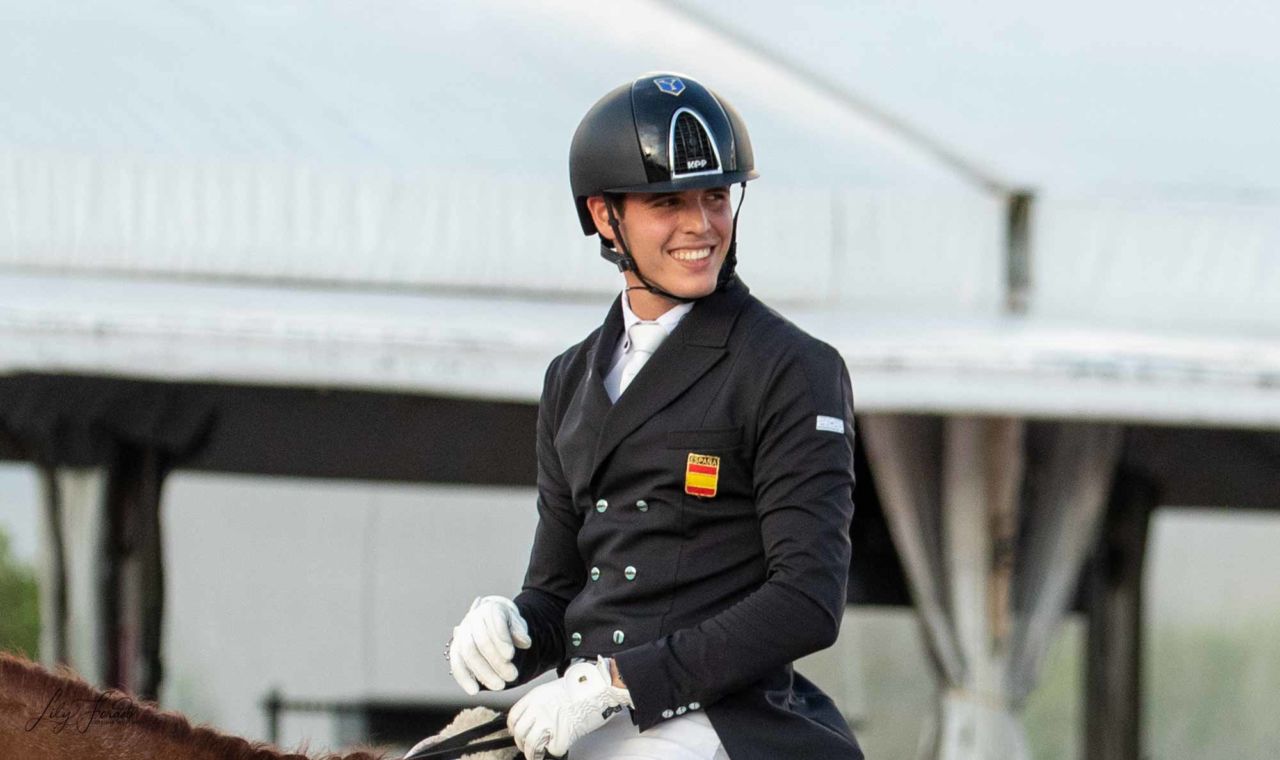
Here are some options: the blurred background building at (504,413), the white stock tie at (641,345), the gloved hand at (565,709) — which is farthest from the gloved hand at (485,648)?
the blurred background building at (504,413)

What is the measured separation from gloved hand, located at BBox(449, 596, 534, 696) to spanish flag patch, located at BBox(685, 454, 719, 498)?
302 mm

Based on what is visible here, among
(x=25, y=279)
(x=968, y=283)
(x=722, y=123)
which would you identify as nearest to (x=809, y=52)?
(x=968, y=283)

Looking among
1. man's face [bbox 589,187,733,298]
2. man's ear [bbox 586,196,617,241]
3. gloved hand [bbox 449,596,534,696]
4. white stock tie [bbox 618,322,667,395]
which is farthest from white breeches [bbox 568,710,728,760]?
man's ear [bbox 586,196,617,241]

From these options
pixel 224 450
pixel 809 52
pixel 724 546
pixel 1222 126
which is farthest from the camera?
pixel 809 52

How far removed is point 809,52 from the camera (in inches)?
329

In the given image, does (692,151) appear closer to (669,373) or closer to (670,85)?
(670,85)

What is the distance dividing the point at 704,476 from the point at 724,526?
8 cm

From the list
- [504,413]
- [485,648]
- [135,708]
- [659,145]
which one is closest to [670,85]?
[659,145]

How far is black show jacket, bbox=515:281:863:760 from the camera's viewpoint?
2.18m

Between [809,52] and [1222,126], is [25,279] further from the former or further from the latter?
[1222,126]

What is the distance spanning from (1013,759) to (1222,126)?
3.03 meters

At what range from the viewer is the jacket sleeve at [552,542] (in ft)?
8.30

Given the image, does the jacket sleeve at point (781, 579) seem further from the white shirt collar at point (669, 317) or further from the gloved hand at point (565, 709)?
the white shirt collar at point (669, 317)

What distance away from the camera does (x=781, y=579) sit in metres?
2.17
